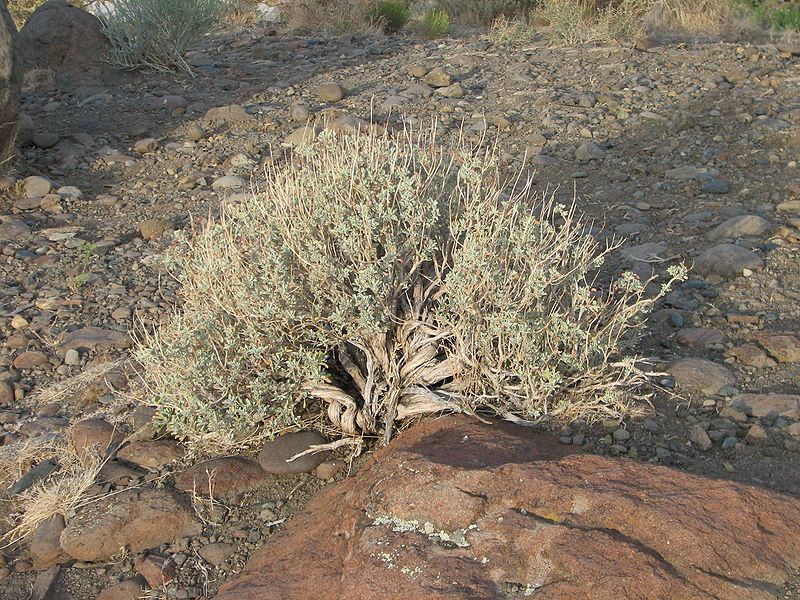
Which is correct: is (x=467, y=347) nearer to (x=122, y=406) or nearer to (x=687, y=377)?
(x=687, y=377)

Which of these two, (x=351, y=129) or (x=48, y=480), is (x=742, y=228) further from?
(x=48, y=480)

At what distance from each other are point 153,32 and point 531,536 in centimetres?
751

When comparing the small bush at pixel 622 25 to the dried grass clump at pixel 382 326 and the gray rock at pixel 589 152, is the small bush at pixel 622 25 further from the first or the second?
the dried grass clump at pixel 382 326

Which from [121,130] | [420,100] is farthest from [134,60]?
[420,100]

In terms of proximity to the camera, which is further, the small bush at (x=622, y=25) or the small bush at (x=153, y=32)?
the small bush at (x=622, y=25)

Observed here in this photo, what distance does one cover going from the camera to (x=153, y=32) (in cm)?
841

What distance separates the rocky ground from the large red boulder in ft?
0.65

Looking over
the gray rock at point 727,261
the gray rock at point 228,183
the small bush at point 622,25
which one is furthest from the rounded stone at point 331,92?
the gray rock at point 727,261

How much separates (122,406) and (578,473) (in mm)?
2127

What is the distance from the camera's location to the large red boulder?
6.58ft

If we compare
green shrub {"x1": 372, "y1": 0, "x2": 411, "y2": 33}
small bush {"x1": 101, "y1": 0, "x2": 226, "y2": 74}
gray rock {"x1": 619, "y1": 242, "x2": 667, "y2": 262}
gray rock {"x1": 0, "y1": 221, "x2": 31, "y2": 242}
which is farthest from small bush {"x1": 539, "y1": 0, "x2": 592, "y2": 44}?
gray rock {"x1": 0, "y1": 221, "x2": 31, "y2": 242}

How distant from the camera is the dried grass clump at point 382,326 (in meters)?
3.06

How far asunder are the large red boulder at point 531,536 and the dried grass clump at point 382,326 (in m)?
0.54

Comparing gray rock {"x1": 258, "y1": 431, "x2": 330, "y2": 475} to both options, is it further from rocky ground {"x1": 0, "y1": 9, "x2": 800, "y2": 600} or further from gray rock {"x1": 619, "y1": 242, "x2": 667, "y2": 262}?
gray rock {"x1": 619, "y1": 242, "x2": 667, "y2": 262}
